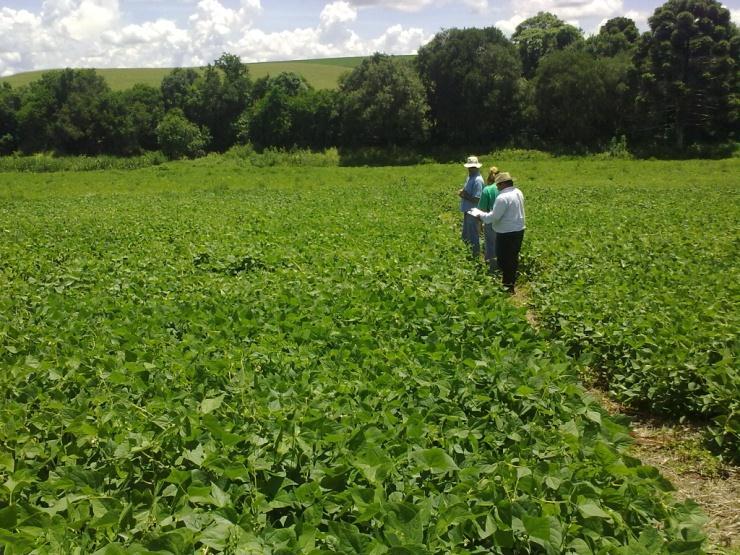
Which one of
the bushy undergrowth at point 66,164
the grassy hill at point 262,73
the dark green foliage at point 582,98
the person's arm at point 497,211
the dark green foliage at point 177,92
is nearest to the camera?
the person's arm at point 497,211

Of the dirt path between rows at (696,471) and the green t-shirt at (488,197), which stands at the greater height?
the green t-shirt at (488,197)

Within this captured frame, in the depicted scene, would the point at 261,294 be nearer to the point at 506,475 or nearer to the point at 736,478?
the point at 506,475

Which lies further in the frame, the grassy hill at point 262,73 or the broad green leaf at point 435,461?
the grassy hill at point 262,73

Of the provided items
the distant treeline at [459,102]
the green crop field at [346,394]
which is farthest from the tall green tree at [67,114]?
the green crop field at [346,394]

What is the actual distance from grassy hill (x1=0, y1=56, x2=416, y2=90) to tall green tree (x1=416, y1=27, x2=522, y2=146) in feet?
173

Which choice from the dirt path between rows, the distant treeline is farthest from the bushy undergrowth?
the dirt path between rows

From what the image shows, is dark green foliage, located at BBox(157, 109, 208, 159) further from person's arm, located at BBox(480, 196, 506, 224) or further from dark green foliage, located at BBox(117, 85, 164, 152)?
person's arm, located at BBox(480, 196, 506, 224)

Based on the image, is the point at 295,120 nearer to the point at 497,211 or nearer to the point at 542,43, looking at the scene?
the point at 542,43

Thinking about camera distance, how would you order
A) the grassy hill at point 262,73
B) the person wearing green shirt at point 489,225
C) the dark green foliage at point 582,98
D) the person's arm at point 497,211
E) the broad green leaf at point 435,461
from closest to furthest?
the broad green leaf at point 435,461 < the person's arm at point 497,211 < the person wearing green shirt at point 489,225 < the dark green foliage at point 582,98 < the grassy hill at point 262,73

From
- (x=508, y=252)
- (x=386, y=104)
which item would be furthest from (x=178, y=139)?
(x=508, y=252)

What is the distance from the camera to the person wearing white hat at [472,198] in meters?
11.6

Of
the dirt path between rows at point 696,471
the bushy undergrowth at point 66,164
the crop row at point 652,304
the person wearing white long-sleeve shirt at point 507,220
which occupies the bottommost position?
the dirt path between rows at point 696,471

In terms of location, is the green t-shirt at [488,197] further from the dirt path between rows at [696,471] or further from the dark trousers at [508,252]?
the dirt path between rows at [696,471]

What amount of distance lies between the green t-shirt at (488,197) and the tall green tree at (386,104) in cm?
3634
